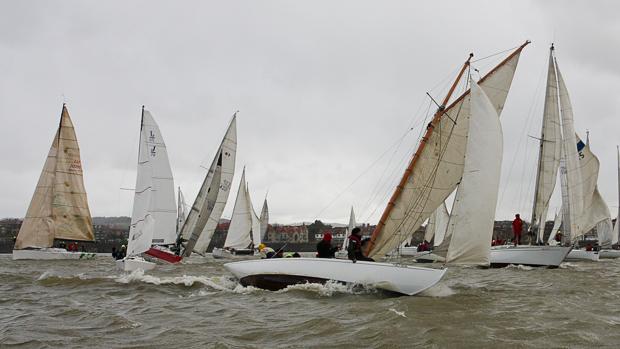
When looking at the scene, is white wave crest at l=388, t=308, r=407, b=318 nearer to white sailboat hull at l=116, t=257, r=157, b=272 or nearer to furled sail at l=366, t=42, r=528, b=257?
furled sail at l=366, t=42, r=528, b=257

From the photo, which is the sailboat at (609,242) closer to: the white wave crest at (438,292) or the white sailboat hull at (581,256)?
the white sailboat hull at (581,256)

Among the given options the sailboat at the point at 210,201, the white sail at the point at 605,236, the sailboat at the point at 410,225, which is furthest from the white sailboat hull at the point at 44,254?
the white sail at the point at 605,236

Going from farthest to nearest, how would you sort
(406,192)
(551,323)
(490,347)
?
1. (406,192)
2. (551,323)
3. (490,347)

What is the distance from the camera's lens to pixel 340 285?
1385 cm

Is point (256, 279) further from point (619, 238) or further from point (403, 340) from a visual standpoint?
point (619, 238)

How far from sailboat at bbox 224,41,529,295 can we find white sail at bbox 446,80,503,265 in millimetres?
40

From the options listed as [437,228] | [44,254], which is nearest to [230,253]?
[44,254]

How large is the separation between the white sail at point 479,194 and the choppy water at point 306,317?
122cm

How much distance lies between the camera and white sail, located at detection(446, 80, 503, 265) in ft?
46.5

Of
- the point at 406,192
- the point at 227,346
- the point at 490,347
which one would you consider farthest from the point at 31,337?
the point at 406,192

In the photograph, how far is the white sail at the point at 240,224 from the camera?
1882 inches

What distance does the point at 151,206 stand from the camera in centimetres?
3148

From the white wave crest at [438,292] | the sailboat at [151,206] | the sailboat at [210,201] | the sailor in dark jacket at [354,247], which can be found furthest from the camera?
the sailboat at [210,201]

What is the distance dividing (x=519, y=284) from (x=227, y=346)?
41.1ft
